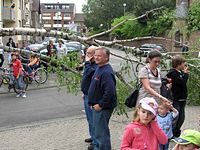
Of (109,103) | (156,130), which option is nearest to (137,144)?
(156,130)

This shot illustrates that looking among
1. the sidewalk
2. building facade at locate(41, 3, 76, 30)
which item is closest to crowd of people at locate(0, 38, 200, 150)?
the sidewalk

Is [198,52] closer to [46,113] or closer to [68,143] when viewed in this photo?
[46,113]

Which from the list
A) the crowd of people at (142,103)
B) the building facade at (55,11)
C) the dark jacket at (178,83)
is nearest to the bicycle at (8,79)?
the crowd of people at (142,103)

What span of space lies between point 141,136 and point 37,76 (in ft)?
43.4

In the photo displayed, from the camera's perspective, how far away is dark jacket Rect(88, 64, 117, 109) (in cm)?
605

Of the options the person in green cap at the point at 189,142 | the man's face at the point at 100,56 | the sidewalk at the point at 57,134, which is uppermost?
the man's face at the point at 100,56

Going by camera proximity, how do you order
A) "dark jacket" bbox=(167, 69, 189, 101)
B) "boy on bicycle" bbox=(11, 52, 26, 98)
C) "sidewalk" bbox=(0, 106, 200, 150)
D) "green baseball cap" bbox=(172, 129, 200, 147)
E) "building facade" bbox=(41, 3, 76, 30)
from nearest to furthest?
1. "green baseball cap" bbox=(172, 129, 200, 147)
2. "dark jacket" bbox=(167, 69, 189, 101)
3. "sidewalk" bbox=(0, 106, 200, 150)
4. "boy on bicycle" bbox=(11, 52, 26, 98)
5. "building facade" bbox=(41, 3, 76, 30)

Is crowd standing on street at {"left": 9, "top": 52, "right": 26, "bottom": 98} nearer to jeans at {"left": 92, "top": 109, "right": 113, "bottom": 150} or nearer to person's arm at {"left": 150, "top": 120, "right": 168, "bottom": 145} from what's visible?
jeans at {"left": 92, "top": 109, "right": 113, "bottom": 150}

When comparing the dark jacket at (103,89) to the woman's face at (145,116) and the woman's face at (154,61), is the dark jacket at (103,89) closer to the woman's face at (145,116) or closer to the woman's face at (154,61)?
the woman's face at (154,61)

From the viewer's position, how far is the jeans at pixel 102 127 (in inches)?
246

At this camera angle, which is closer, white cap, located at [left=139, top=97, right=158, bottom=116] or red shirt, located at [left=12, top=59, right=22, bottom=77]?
white cap, located at [left=139, top=97, right=158, bottom=116]

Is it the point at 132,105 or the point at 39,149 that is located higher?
the point at 132,105

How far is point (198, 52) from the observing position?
11875 millimetres

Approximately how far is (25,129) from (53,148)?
1811mm
